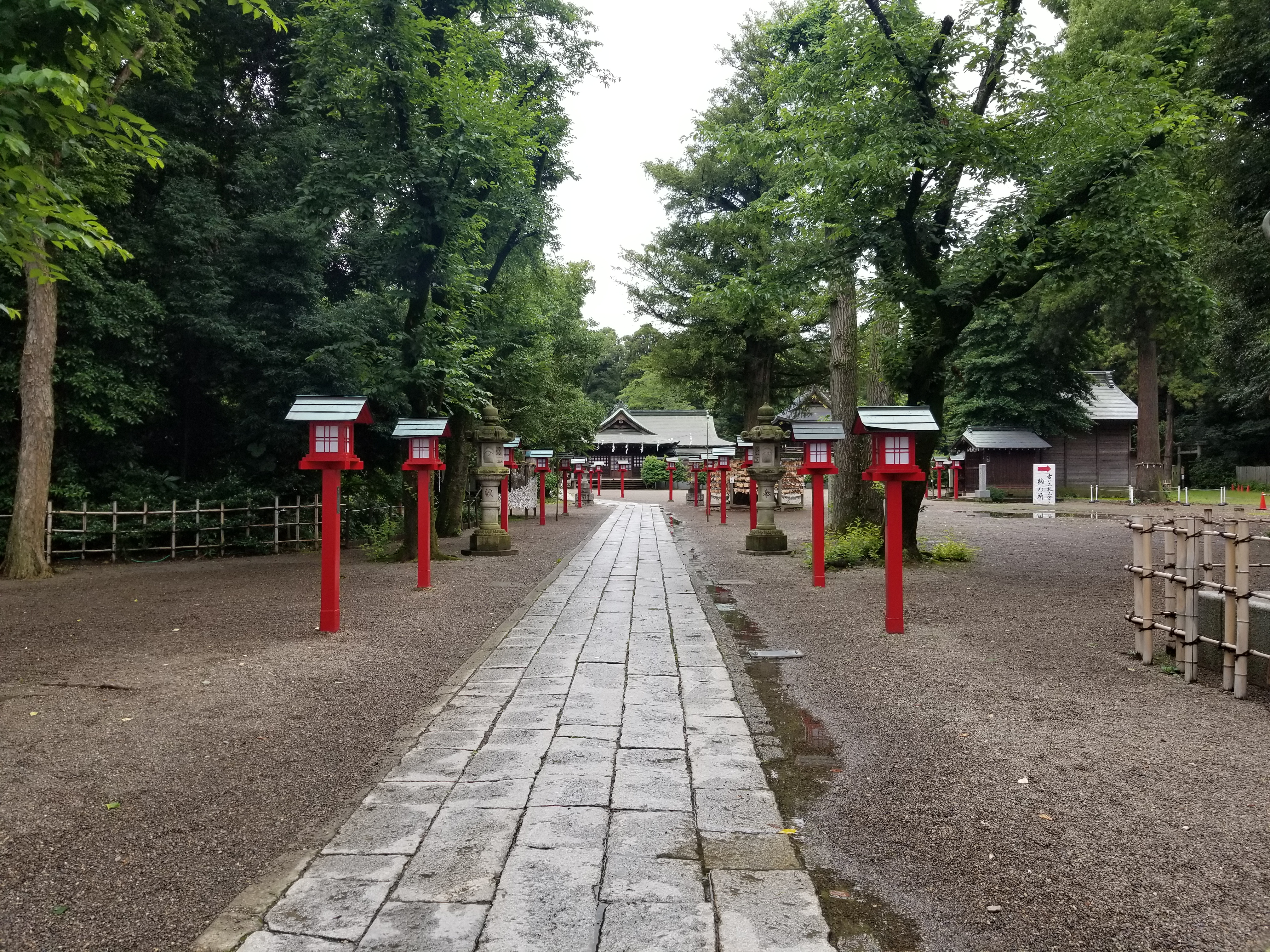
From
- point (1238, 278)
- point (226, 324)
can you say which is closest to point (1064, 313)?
point (1238, 278)

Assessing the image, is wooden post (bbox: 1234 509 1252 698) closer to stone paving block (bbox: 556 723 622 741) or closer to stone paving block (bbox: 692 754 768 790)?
stone paving block (bbox: 692 754 768 790)

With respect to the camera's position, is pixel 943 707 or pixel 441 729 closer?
pixel 441 729

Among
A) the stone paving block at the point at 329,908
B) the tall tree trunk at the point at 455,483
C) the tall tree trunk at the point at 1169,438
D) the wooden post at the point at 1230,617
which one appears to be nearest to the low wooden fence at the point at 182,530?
the tall tree trunk at the point at 455,483

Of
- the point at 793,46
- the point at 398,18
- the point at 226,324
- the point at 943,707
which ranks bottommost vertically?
the point at 943,707

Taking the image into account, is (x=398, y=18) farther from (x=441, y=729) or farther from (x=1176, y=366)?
(x=1176, y=366)

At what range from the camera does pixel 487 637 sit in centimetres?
723

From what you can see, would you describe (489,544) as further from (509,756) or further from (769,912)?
(769,912)

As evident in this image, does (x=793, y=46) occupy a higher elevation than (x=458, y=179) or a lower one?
higher

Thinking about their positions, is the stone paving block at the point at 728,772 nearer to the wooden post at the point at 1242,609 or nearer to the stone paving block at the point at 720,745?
the stone paving block at the point at 720,745

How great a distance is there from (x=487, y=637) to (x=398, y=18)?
8.41 m

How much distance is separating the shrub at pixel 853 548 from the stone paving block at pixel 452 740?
26.7 ft

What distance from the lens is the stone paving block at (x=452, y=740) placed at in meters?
4.27

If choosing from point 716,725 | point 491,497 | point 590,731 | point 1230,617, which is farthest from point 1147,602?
point 491,497

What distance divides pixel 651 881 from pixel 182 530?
13.6 m
